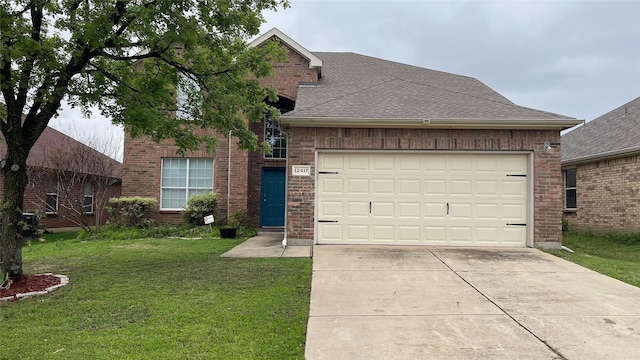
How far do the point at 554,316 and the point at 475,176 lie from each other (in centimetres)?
500

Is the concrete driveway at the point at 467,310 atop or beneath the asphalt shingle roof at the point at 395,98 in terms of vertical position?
beneath

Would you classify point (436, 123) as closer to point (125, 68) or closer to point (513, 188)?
point (513, 188)

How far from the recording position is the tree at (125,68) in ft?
18.4

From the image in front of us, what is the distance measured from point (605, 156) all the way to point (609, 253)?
163 inches

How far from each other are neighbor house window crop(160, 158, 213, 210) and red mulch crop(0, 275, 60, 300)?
673 cm

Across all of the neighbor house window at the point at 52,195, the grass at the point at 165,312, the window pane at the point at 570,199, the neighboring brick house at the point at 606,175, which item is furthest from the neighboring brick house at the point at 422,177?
the neighbor house window at the point at 52,195

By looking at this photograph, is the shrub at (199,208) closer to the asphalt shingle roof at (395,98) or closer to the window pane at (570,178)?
the asphalt shingle roof at (395,98)

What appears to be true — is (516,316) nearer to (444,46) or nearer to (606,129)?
(606,129)

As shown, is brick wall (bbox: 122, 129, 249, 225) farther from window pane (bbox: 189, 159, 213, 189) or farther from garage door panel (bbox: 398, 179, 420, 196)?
garage door panel (bbox: 398, 179, 420, 196)

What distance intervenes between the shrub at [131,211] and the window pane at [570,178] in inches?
583

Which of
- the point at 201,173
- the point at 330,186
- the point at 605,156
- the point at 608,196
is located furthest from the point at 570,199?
the point at 201,173

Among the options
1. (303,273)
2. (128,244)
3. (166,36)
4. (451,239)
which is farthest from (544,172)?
(128,244)

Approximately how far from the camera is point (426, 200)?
29.6ft

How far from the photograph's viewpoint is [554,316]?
4.39 metres
